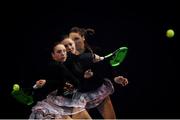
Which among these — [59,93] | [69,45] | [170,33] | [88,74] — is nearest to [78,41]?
[69,45]

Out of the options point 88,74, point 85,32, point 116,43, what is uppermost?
point 85,32

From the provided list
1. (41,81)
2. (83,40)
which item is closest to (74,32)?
(83,40)

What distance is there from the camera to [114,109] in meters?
3.61

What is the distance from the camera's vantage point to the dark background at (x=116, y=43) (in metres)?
3.55

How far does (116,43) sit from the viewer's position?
3.62m

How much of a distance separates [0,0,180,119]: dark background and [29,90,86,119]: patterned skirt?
0.39 ft

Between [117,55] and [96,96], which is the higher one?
[117,55]

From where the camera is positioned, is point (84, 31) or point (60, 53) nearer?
point (60, 53)

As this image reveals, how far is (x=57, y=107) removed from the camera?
3.46m

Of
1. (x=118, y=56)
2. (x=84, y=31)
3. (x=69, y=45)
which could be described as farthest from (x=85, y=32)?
(x=118, y=56)

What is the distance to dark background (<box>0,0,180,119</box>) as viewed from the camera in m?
3.55

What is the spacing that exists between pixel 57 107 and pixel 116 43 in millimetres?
548

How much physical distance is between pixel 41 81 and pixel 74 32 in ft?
1.22

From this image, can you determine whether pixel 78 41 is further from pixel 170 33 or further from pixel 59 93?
pixel 170 33
